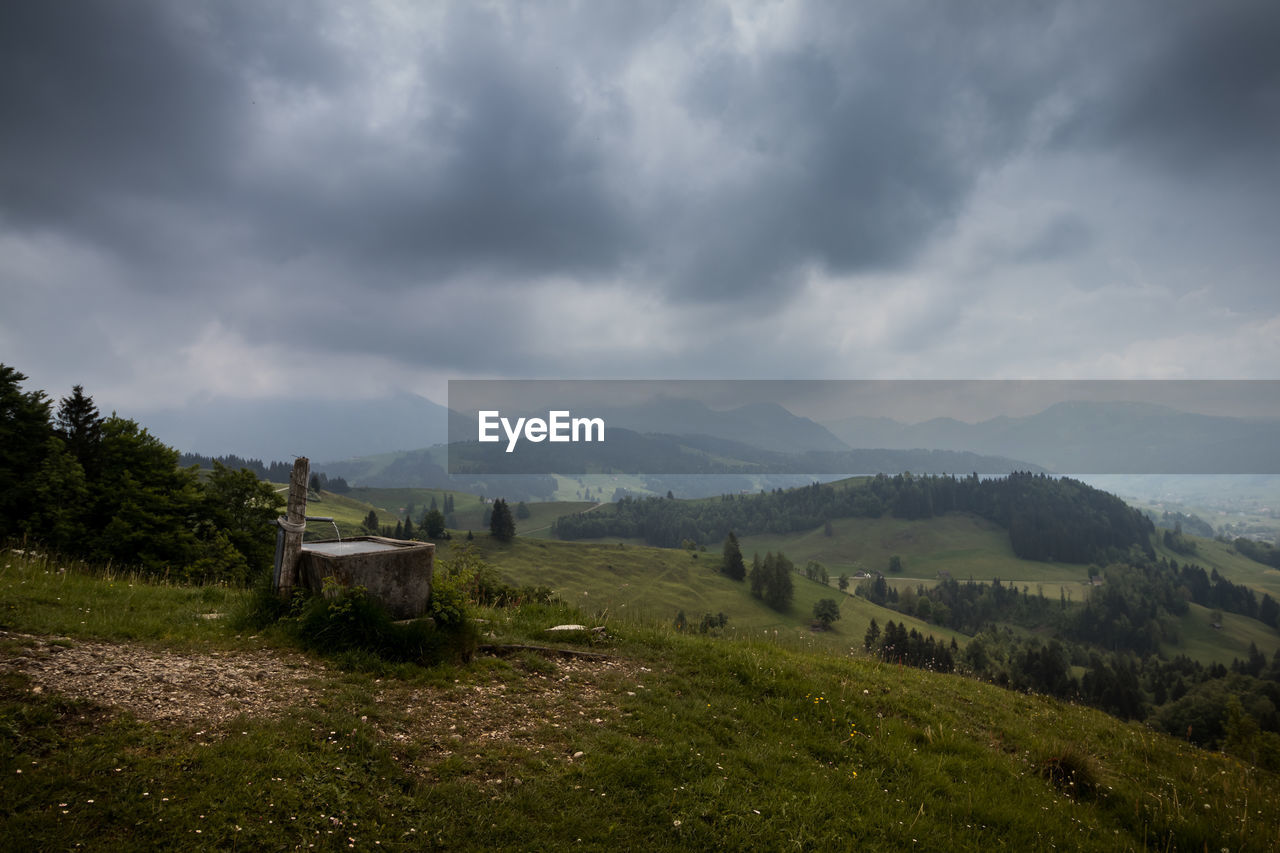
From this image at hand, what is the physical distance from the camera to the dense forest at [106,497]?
23.7 meters

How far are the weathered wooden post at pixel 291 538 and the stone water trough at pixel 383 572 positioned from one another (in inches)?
8.1

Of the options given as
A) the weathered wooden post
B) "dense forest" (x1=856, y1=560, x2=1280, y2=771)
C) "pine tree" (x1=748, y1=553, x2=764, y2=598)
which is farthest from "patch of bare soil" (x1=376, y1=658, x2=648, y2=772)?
"pine tree" (x1=748, y1=553, x2=764, y2=598)

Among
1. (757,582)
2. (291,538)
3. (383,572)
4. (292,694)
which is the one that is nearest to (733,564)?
(757,582)

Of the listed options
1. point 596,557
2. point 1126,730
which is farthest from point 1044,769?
point 596,557

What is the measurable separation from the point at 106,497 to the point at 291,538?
23794 millimetres

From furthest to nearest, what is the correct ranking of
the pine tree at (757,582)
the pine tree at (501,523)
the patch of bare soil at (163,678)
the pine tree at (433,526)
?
the pine tree at (501,523), the pine tree at (757,582), the pine tree at (433,526), the patch of bare soil at (163,678)

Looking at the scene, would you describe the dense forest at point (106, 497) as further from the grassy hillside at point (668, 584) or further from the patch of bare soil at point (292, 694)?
the grassy hillside at point (668, 584)

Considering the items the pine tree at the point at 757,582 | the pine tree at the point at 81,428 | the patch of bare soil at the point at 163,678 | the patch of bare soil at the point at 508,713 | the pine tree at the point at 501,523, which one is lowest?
the pine tree at the point at 757,582

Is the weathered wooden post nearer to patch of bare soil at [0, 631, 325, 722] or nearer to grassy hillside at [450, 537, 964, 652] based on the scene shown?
patch of bare soil at [0, 631, 325, 722]

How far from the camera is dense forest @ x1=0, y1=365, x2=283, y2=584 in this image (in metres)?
23.7

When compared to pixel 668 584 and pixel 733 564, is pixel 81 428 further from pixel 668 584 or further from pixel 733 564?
pixel 733 564

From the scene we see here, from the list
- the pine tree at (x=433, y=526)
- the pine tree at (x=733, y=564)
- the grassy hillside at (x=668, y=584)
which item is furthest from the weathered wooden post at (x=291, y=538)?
the pine tree at (x=733, y=564)

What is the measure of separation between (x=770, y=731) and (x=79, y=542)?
1224 inches

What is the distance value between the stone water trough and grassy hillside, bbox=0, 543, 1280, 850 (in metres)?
1.39
